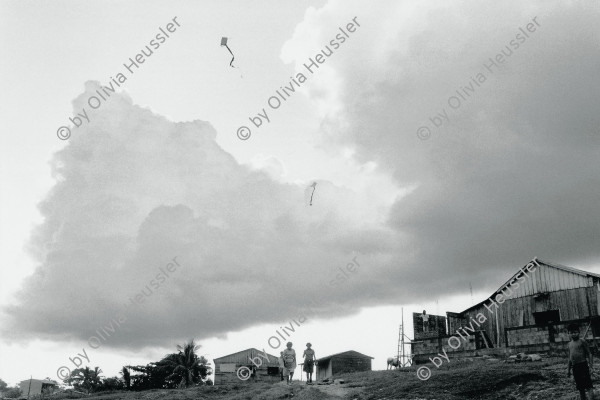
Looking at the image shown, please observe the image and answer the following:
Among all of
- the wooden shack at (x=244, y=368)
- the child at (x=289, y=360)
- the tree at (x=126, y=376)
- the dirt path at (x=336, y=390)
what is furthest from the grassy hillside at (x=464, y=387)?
the tree at (x=126, y=376)

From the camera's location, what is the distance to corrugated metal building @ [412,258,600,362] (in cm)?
2806

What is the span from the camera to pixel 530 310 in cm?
3234

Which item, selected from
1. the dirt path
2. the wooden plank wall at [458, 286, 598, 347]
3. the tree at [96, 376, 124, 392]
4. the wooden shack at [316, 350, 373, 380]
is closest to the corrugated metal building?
the wooden plank wall at [458, 286, 598, 347]

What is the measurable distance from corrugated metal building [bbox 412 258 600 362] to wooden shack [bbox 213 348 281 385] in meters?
32.2

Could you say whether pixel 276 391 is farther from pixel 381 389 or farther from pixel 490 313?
pixel 490 313

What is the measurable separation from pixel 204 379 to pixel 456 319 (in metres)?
41.6

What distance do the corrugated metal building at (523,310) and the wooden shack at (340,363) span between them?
1796cm

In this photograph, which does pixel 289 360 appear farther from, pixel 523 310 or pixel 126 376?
pixel 126 376

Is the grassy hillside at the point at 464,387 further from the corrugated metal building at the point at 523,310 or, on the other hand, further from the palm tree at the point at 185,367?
the palm tree at the point at 185,367

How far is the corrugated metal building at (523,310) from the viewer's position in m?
28.1

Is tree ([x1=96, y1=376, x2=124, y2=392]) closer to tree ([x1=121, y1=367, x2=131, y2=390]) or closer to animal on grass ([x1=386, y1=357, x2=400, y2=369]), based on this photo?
tree ([x1=121, y1=367, x2=131, y2=390])

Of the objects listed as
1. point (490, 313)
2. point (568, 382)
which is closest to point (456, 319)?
point (490, 313)

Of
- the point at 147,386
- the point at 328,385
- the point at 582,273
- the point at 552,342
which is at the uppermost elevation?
the point at 582,273

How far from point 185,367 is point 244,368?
8025 millimetres
